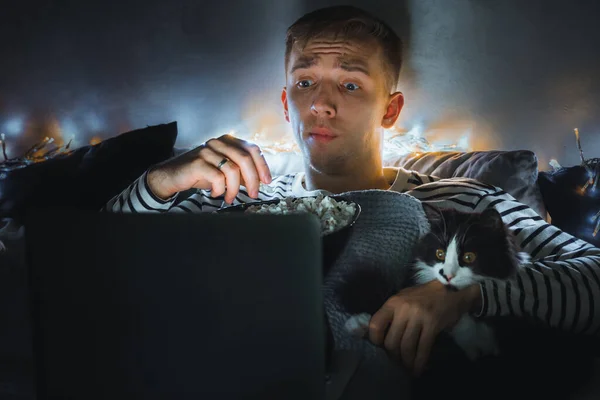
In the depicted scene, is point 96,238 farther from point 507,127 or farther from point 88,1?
point 88,1

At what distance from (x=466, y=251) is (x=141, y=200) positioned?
2.36 ft

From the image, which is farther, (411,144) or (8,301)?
(411,144)

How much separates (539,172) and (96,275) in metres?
1.06

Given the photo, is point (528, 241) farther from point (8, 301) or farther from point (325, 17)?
point (8, 301)

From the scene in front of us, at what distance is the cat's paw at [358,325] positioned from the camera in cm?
96

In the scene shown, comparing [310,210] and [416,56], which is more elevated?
[416,56]

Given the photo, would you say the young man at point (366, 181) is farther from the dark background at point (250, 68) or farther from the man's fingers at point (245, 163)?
the dark background at point (250, 68)

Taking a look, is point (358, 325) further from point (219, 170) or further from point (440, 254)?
point (219, 170)

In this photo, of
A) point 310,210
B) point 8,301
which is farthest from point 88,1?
point 310,210

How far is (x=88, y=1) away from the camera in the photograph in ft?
5.19

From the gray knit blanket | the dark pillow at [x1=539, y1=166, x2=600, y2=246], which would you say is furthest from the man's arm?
the dark pillow at [x1=539, y1=166, x2=600, y2=246]

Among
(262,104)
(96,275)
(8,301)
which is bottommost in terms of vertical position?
(8,301)

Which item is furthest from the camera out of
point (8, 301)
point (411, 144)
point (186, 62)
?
point (186, 62)

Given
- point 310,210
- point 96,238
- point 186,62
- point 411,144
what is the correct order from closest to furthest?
1. point 96,238
2. point 310,210
3. point 411,144
4. point 186,62
